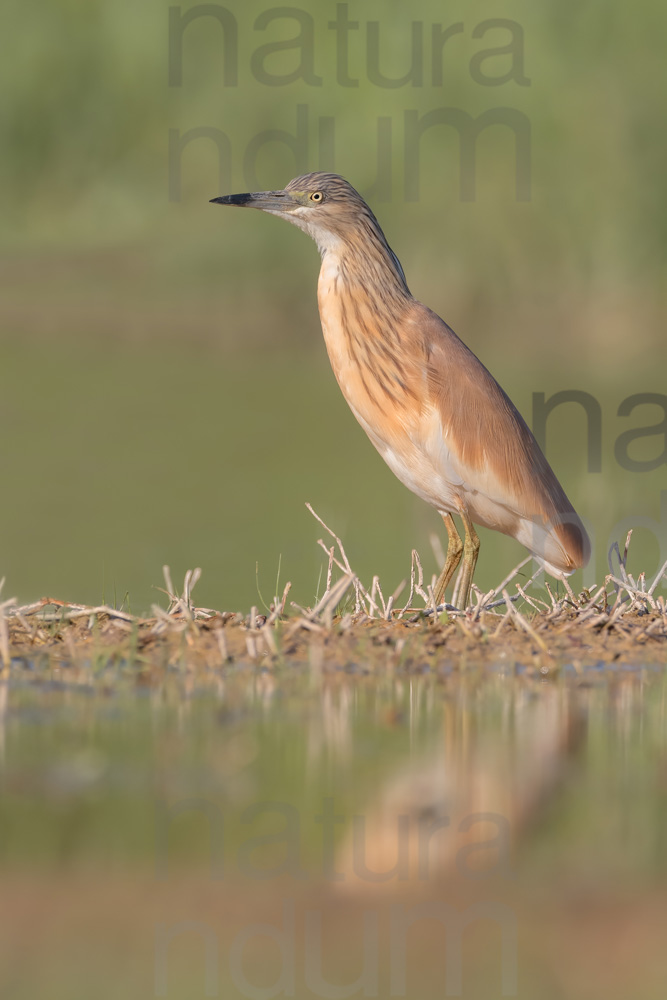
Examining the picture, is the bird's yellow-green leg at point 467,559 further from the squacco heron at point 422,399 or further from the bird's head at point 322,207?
the bird's head at point 322,207

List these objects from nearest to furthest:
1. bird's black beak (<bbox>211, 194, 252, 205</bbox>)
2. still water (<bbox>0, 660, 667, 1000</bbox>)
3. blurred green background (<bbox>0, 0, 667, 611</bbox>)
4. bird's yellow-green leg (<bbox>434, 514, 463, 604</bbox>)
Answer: still water (<bbox>0, 660, 667, 1000</bbox>)
bird's yellow-green leg (<bbox>434, 514, 463, 604</bbox>)
bird's black beak (<bbox>211, 194, 252, 205</bbox>)
blurred green background (<bbox>0, 0, 667, 611</bbox>)

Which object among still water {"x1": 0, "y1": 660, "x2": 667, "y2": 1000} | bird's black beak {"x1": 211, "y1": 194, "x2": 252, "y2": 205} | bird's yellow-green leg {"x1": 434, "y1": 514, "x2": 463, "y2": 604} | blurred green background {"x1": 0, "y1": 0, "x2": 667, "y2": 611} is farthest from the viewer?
blurred green background {"x1": 0, "y1": 0, "x2": 667, "y2": 611}

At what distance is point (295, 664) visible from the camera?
464 cm

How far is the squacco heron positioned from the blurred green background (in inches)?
301

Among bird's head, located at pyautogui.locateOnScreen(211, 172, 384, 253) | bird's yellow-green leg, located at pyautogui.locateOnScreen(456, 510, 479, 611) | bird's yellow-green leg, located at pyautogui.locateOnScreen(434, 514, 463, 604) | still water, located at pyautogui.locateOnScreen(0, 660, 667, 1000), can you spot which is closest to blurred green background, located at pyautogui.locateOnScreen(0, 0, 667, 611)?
bird's head, located at pyautogui.locateOnScreen(211, 172, 384, 253)

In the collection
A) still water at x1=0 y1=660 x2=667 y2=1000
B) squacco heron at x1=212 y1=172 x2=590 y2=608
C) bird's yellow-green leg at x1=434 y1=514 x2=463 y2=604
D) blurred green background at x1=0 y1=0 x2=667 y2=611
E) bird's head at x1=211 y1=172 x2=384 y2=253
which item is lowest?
still water at x1=0 y1=660 x2=667 y2=1000

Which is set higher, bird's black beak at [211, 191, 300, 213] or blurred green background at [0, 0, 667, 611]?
blurred green background at [0, 0, 667, 611]

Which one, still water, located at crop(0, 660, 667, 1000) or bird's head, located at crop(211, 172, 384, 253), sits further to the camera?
bird's head, located at crop(211, 172, 384, 253)

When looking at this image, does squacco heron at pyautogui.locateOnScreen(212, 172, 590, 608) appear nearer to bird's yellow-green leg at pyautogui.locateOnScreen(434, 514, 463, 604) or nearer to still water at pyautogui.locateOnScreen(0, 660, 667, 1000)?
bird's yellow-green leg at pyautogui.locateOnScreen(434, 514, 463, 604)

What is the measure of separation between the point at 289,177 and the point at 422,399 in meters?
11.3

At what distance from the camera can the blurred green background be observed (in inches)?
639

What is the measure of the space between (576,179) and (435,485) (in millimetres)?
11501

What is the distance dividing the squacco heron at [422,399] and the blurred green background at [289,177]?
7.66 meters

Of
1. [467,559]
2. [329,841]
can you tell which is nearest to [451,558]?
[467,559]
